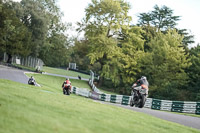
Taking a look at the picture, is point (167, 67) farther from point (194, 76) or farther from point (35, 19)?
point (35, 19)

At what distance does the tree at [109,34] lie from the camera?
176ft

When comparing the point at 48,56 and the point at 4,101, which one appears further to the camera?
the point at 48,56

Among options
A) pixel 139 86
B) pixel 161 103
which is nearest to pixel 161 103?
pixel 161 103

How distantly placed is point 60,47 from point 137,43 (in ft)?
63.0

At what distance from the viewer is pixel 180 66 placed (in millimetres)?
48250

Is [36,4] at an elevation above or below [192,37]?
above

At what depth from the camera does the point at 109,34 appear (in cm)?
5666

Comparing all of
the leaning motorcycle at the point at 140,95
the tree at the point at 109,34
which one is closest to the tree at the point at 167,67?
the tree at the point at 109,34

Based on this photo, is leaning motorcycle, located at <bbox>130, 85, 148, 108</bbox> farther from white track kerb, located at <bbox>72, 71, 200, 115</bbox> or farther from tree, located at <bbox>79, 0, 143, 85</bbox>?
tree, located at <bbox>79, 0, 143, 85</bbox>

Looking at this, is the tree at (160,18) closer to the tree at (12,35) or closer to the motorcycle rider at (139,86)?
the tree at (12,35)

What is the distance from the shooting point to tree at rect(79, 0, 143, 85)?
176 ft

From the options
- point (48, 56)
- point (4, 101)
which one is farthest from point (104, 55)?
point (4, 101)

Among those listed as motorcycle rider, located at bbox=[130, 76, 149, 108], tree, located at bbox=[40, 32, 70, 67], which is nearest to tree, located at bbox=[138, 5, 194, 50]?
tree, located at bbox=[40, 32, 70, 67]

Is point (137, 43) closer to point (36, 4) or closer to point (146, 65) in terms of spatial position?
point (146, 65)
